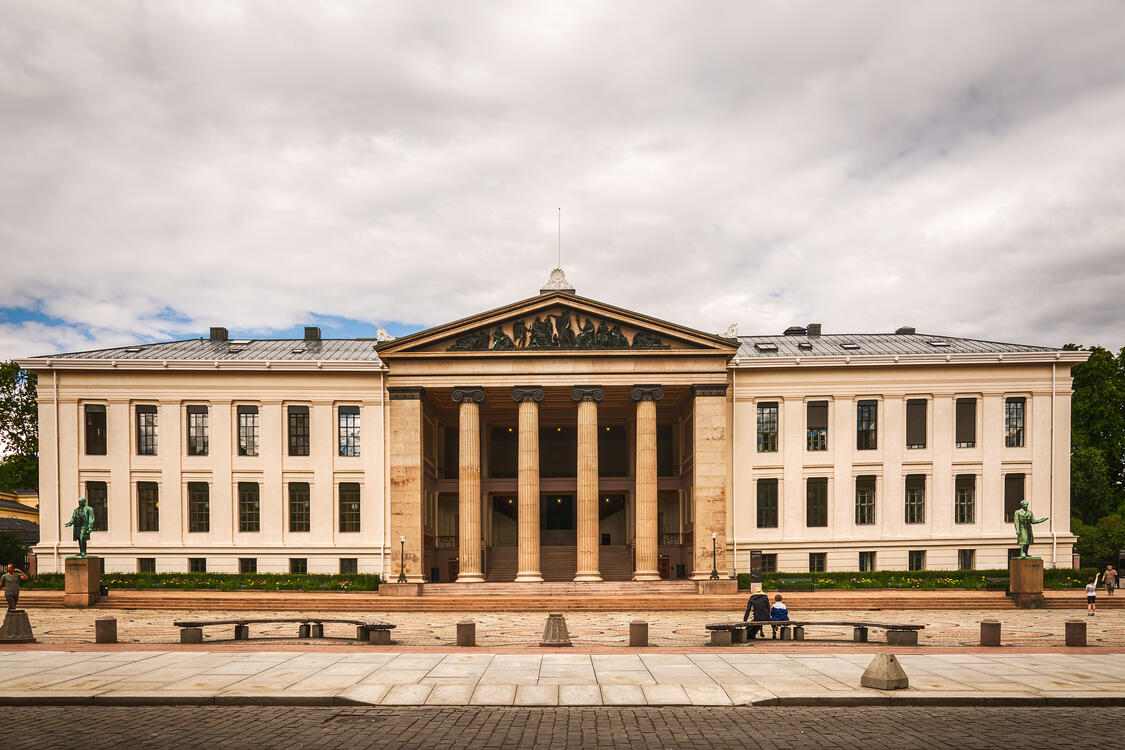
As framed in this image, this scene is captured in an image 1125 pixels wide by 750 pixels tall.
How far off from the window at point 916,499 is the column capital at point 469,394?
28.1m

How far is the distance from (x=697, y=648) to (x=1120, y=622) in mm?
20895

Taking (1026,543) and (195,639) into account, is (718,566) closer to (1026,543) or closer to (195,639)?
(1026,543)

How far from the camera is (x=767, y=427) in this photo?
5372 centimetres

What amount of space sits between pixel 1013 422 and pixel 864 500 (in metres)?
11.0

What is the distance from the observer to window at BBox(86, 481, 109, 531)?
52344mm

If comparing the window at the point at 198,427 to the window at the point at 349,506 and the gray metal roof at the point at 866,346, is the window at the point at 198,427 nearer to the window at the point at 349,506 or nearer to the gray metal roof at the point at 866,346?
the window at the point at 349,506

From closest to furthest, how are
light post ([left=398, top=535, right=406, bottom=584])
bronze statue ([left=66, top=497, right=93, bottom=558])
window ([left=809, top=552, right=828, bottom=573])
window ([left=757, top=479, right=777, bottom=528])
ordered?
bronze statue ([left=66, top=497, right=93, bottom=558]), light post ([left=398, top=535, right=406, bottom=584]), window ([left=809, top=552, right=828, bottom=573]), window ([left=757, top=479, right=777, bottom=528])

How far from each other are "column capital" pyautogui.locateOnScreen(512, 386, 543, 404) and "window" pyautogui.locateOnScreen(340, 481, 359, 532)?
1261 centimetres

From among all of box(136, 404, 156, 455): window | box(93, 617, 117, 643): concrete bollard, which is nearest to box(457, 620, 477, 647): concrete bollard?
box(93, 617, 117, 643): concrete bollard

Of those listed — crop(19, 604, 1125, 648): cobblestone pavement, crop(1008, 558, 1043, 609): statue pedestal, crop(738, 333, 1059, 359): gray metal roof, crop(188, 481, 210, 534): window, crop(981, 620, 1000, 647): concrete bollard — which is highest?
crop(738, 333, 1059, 359): gray metal roof

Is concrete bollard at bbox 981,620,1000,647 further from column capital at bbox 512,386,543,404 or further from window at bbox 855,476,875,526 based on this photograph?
column capital at bbox 512,386,543,404

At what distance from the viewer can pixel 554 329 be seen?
5038 cm

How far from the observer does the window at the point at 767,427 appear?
53594 mm

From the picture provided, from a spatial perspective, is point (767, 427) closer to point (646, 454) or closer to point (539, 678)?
point (646, 454)
